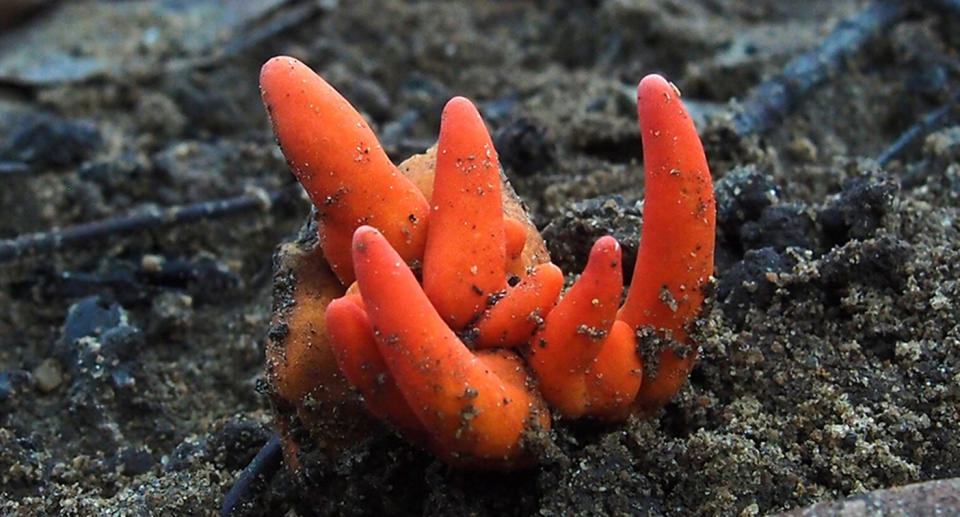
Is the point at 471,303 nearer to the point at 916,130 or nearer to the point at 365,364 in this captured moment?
the point at 365,364

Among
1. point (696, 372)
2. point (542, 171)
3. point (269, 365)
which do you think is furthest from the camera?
point (542, 171)

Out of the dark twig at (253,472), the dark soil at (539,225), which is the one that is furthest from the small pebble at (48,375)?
the dark twig at (253,472)

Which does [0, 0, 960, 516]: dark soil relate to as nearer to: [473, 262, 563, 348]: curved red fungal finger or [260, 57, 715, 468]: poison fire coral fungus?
[260, 57, 715, 468]: poison fire coral fungus

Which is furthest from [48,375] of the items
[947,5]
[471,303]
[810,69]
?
[947,5]

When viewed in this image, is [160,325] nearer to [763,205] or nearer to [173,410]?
[173,410]

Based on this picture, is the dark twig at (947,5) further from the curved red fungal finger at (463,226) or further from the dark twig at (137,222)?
the curved red fungal finger at (463,226)

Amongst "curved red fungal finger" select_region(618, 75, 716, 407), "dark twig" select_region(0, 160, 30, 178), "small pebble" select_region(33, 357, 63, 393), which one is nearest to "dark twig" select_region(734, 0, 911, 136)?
"curved red fungal finger" select_region(618, 75, 716, 407)

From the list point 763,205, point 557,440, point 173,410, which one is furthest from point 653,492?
point 173,410
